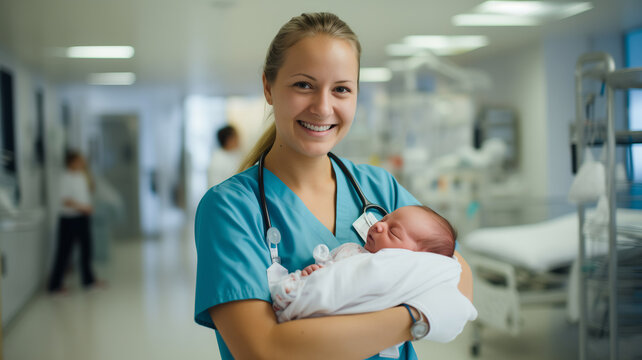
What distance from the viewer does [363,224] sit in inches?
35.6

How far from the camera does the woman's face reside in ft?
2.55

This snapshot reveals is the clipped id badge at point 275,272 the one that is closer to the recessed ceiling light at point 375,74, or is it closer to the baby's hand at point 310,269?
the baby's hand at point 310,269

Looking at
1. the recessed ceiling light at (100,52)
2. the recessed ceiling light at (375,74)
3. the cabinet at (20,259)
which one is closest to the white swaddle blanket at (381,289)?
the cabinet at (20,259)

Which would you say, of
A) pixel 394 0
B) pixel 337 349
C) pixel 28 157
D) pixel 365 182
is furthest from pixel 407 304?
pixel 28 157

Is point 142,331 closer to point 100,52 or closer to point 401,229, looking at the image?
point 401,229

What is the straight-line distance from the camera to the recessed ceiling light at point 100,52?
4.60 m

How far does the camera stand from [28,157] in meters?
4.45

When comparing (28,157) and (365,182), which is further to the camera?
(28,157)

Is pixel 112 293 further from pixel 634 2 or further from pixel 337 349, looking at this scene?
pixel 634 2

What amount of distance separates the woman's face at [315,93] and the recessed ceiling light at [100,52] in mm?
4391

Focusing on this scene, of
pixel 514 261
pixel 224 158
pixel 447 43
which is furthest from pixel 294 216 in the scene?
pixel 447 43

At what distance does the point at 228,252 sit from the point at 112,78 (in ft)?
21.5

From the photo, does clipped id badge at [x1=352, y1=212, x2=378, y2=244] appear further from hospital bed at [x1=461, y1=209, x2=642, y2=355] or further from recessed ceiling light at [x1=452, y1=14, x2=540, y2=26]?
recessed ceiling light at [x1=452, y1=14, x2=540, y2=26]

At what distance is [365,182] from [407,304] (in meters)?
0.32
